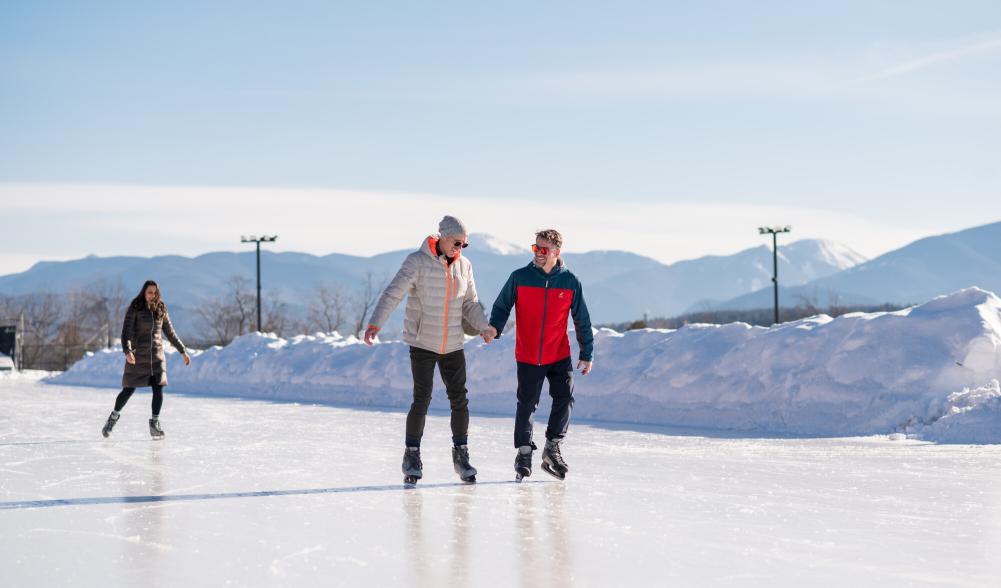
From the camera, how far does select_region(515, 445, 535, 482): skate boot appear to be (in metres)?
7.49

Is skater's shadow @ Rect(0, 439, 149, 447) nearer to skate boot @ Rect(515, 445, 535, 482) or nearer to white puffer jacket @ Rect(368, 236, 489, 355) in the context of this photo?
white puffer jacket @ Rect(368, 236, 489, 355)

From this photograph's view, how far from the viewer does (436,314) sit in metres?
7.22

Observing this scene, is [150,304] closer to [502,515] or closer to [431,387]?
[431,387]

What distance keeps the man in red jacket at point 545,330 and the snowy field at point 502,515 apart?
321 mm

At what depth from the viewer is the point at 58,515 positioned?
20.2 ft

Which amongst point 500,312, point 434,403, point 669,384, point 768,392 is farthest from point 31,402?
point 500,312

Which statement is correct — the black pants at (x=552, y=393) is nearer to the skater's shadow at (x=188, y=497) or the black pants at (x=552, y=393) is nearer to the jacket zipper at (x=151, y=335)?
the skater's shadow at (x=188, y=497)

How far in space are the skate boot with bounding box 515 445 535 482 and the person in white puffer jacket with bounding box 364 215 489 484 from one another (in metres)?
0.32

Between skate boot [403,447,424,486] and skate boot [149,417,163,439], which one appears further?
skate boot [149,417,163,439]

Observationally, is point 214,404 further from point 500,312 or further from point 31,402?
point 500,312

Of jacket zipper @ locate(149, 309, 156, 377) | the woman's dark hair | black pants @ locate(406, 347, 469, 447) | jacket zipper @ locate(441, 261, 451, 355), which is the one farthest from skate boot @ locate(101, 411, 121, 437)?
jacket zipper @ locate(441, 261, 451, 355)

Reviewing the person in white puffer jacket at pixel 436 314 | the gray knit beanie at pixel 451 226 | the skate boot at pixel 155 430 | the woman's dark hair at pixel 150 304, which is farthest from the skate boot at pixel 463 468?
the skate boot at pixel 155 430

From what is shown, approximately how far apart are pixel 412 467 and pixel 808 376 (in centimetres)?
596

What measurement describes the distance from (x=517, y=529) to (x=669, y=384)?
8.00 m
